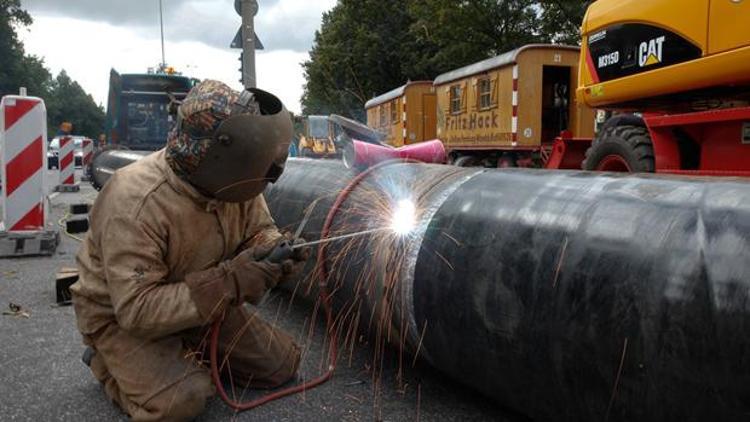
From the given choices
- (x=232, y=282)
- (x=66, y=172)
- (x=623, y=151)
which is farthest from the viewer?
(x=66, y=172)

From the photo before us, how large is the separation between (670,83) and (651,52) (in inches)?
13.4

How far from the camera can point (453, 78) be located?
14477 millimetres

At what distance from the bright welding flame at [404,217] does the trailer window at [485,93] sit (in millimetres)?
10574

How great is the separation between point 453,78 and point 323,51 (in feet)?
33.3

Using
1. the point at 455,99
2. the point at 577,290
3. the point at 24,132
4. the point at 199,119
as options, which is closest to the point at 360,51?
the point at 455,99

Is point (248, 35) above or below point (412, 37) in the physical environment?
below

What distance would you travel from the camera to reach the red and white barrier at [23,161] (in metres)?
5.75

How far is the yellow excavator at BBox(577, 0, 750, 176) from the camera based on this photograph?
4211mm

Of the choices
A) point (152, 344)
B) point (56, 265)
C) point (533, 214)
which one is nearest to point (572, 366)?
point (533, 214)

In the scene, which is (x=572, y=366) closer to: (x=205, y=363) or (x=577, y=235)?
(x=577, y=235)

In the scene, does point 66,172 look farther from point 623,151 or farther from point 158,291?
point 158,291

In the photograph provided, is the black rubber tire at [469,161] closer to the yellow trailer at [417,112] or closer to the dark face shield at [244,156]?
the yellow trailer at [417,112]

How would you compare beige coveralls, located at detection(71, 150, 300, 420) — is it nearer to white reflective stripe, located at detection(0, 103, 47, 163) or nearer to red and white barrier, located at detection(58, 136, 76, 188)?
white reflective stripe, located at detection(0, 103, 47, 163)

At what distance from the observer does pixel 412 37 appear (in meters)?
24.2
